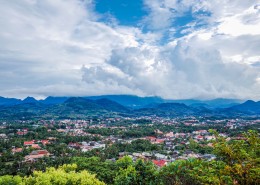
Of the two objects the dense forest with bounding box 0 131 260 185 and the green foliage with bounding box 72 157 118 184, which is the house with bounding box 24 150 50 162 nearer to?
the dense forest with bounding box 0 131 260 185

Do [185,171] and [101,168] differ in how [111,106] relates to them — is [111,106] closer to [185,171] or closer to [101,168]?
[101,168]

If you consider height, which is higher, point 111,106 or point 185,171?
point 185,171

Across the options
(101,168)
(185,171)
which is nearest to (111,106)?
(101,168)

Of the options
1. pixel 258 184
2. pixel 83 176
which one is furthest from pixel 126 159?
pixel 258 184

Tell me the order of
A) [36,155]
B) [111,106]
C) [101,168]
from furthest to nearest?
[111,106] → [36,155] → [101,168]

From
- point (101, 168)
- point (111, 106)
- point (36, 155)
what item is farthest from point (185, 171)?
point (111, 106)

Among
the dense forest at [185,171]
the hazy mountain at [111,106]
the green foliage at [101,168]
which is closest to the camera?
the dense forest at [185,171]

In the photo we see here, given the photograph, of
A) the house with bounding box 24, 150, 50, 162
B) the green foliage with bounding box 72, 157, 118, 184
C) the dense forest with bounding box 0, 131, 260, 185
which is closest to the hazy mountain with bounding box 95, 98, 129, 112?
the house with bounding box 24, 150, 50, 162

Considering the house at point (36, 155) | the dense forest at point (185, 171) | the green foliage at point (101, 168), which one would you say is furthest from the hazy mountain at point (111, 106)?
the green foliage at point (101, 168)

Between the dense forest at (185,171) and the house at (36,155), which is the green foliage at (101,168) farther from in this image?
the house at (36,155)

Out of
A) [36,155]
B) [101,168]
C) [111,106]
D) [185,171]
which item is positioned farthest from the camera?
[111,106]

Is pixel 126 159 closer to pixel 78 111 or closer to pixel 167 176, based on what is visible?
pixel 167 176

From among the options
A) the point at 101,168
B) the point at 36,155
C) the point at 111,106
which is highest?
the point at 111,106

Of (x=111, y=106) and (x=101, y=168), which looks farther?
(x=111, y=106)
